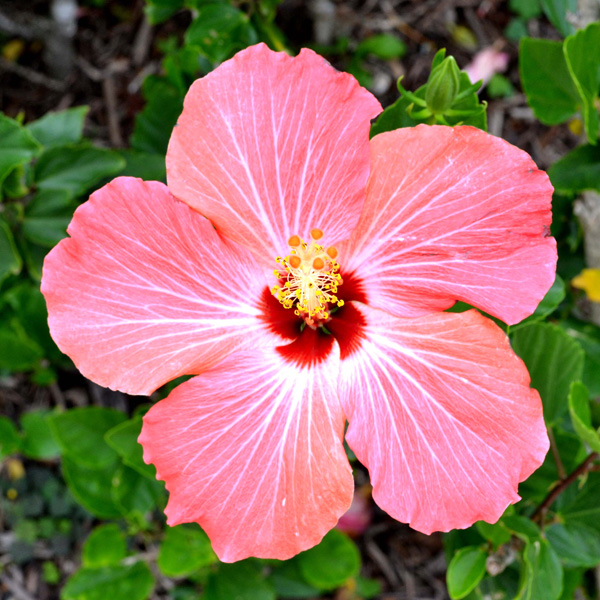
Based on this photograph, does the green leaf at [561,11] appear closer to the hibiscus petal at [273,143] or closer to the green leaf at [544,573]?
the hibiscus petal at [273,143]

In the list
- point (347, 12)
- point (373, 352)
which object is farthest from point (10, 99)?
point (373, 352)

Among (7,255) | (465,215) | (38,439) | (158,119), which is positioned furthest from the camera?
(38,439)

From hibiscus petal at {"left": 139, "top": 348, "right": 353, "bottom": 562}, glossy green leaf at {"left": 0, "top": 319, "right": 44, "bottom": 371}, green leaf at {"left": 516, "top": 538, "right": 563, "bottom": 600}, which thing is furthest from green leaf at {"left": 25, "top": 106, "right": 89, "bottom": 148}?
green leaf at {"left": 516, "top": 538, "right": 563, "bottom": 600}

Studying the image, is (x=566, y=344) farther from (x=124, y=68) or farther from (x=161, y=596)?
(x=124, y=68)

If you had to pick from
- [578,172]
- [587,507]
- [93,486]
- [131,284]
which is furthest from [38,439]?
[578,172]

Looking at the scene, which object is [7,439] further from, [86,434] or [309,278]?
[309,278]

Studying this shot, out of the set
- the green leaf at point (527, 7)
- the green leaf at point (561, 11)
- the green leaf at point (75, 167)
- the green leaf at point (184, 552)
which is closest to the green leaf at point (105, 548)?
the green leaf at point (184, 552)
